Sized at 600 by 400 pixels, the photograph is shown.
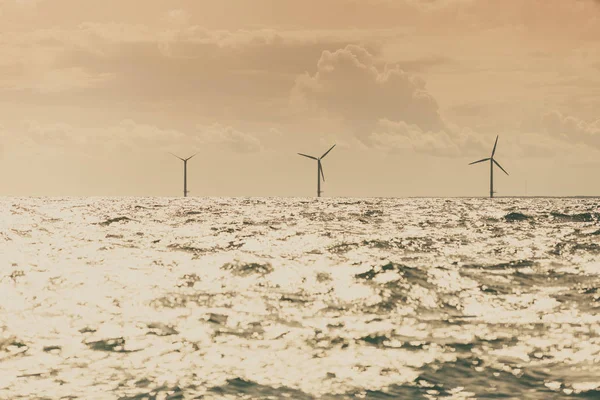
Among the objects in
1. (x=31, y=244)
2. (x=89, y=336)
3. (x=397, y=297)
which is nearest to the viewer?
(x=89, y=336)

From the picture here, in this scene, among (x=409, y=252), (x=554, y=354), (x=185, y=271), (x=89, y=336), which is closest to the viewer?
(x=554, y=354)

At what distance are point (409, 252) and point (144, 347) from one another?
29524 millimetres

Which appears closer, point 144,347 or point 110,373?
point 110,373

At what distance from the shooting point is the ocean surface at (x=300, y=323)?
1988 cm

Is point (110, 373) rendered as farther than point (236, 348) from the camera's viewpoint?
No

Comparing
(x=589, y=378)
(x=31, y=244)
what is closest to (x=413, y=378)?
(x=589, y=378)

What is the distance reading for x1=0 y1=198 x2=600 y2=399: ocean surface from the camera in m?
19.9

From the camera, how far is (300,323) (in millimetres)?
27266

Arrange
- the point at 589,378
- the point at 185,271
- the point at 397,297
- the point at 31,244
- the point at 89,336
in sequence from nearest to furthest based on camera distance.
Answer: the point at 589,378, the point at 89,336, the point at 397,297, the point at 185,271, the point at 31,244

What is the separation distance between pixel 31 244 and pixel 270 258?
2159 cm

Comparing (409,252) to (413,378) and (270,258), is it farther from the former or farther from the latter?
(413,378)

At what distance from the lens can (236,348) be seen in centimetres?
2352

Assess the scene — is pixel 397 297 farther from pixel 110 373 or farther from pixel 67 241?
pixel 67 241

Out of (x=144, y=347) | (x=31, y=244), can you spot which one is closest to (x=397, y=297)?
(x=144, y=347)
